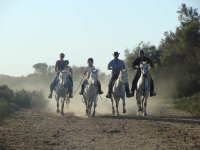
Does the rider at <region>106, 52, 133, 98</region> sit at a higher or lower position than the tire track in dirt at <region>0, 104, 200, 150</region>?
higher

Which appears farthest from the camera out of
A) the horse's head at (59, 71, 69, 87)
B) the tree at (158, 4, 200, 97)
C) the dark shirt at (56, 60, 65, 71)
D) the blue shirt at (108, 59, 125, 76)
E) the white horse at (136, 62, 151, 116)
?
the tree at (158, 4, 200, 97)

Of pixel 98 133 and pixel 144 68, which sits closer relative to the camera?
pixel 98 133

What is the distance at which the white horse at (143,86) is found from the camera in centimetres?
2473

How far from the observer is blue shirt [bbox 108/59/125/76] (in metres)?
26.2

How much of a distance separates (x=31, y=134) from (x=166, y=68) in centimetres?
3228

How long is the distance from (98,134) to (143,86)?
8.13 meters

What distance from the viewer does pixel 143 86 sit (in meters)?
25.3

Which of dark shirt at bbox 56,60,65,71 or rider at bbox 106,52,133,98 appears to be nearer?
rider at bbox 106,52,133,98

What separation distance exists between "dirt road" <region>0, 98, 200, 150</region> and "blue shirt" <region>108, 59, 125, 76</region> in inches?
149

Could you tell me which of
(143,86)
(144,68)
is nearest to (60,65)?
(143,86)

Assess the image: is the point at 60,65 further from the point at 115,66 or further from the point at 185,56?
the point at 185,56

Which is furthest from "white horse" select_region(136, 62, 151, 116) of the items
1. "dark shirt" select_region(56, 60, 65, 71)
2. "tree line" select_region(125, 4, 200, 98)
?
→ "tree line" select_region(125, 4, 200, 98)

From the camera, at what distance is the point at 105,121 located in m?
22.1

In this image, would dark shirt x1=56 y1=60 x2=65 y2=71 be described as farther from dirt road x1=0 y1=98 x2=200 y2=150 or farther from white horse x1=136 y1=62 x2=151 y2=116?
dirt road x1=0 y1=98 x2=200 y2=150
